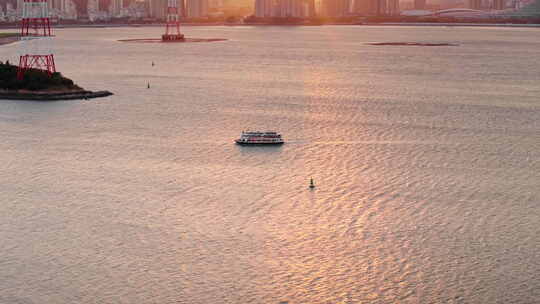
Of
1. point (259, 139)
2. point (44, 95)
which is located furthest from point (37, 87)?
point (259, 139)

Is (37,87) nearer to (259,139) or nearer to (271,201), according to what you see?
(259,139)

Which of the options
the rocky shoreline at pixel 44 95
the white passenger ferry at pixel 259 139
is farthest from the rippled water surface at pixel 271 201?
the rocky shoreline at pixel 44 95

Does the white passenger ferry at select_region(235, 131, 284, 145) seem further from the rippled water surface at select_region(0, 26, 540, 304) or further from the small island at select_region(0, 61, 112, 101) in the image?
the small island at select_region(0, 61, 112, 101)

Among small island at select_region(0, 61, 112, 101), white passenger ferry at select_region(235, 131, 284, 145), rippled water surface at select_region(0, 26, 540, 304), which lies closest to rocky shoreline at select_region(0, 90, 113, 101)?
small island at select_region(0, 61, 112, 101)

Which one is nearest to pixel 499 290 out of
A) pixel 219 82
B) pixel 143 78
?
pixel 219 82

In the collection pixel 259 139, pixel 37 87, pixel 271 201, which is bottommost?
pixel 271 201

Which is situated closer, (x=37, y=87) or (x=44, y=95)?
(x=44, y=95)
